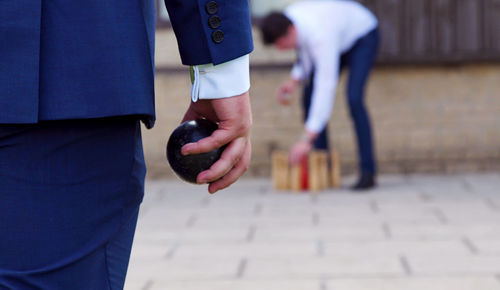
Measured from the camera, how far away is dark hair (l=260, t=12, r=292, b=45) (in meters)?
5.73

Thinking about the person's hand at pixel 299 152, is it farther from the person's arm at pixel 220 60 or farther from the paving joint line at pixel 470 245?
the person's arm at pixel 220 60

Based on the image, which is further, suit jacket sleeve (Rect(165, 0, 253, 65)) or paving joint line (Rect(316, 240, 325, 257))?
paving joint line (Rect(316, 240, 325, 257))

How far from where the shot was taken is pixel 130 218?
4.80 feet

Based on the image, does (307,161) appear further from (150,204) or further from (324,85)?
(150,204)

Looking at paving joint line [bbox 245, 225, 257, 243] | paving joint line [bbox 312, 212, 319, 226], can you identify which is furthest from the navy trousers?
paving joint line [bbox 312, 212, 319, 226]

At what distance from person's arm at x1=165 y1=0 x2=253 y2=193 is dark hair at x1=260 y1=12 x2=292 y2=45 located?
4.26 meters

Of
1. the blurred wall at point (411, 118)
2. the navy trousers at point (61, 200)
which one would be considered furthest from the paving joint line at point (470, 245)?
the navy trousers at point (61, 200)

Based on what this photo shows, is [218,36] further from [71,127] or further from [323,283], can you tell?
[323,283]

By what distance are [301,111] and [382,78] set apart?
75cm

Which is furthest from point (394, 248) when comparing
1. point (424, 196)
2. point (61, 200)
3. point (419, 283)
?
point (61, 200)

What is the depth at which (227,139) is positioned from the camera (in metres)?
1.48

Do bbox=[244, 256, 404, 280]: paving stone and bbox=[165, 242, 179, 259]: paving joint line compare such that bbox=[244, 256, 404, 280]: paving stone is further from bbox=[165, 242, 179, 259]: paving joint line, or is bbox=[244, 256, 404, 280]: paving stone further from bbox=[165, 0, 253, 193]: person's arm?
bbox=[165, 0, 253, 193]: person's arm

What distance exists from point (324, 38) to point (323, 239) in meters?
1.77

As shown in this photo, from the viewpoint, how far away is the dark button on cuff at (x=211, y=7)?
143 cm
